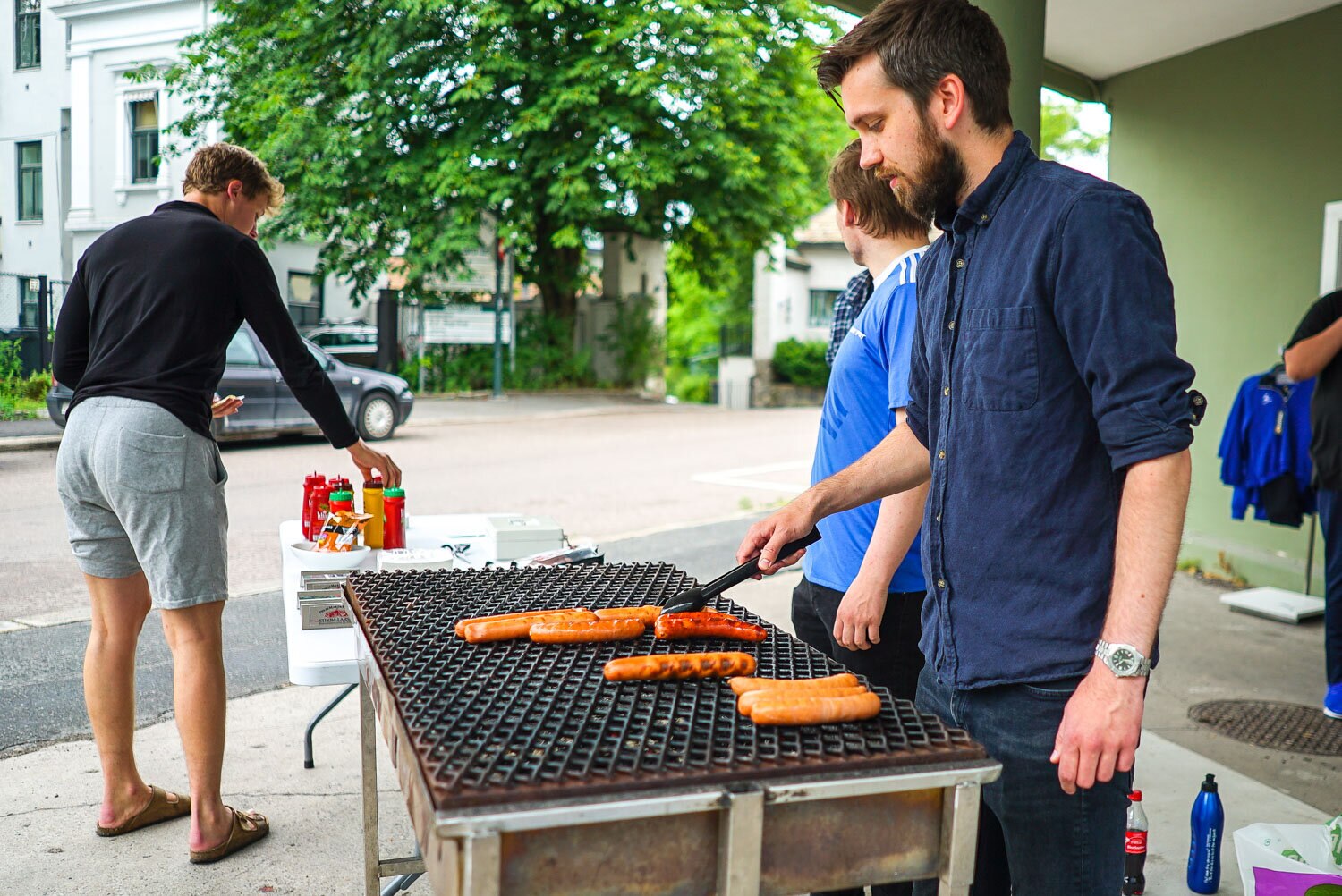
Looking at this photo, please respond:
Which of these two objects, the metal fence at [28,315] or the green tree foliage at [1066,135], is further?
the green tree foliage at [1066,135]

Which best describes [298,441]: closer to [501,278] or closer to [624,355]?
[501,278]

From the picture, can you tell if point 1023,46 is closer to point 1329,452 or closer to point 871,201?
point 871,201

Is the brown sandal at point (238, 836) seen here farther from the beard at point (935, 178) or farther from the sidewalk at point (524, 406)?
the sidewalk at point (524, 406)

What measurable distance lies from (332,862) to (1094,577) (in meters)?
2.53

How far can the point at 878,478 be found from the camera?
85.8 inches

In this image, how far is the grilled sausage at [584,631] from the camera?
77.8 inches

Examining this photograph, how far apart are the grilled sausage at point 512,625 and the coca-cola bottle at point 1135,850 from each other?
5.95ft

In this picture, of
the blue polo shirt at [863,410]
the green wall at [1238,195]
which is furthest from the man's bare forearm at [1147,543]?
the green wall at [1238,195]

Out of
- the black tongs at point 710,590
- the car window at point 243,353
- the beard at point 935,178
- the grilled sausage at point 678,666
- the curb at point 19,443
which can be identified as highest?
the beard at point 935,178

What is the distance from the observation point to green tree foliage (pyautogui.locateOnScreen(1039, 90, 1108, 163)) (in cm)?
2591

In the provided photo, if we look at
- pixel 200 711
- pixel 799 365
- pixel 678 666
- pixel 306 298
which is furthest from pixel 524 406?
pixel 678 666

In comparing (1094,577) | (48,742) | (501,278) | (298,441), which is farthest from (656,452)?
(1094,577)

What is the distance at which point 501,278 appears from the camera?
70.1ft

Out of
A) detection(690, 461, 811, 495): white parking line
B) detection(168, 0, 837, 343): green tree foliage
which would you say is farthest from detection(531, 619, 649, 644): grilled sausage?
detection(168, 0, 837, 343): green tree foliage
